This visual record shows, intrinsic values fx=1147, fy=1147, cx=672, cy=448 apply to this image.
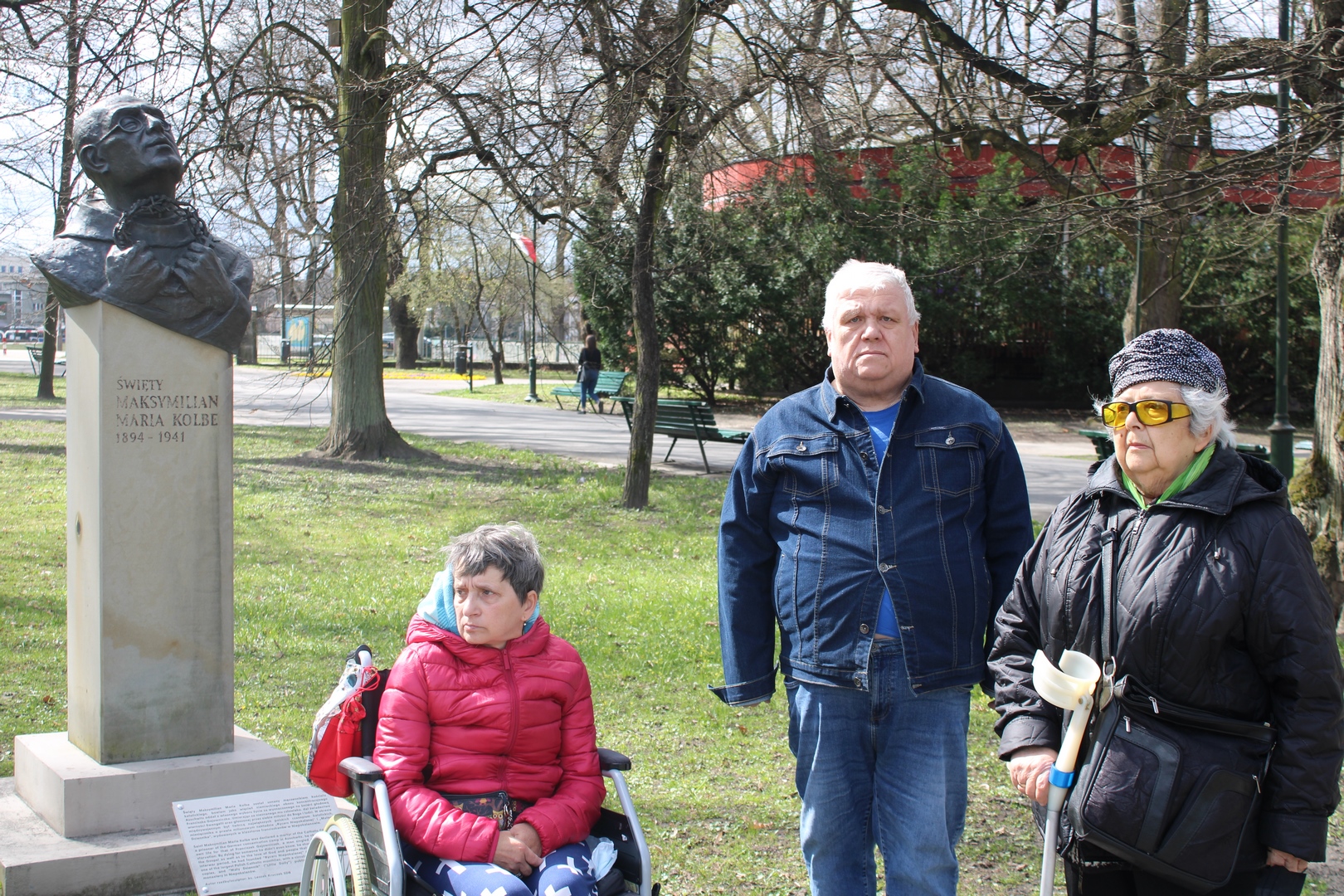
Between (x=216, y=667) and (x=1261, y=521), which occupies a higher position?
(x=1261, y=521)

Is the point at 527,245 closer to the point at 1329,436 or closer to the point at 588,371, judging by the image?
the point at 1329,436

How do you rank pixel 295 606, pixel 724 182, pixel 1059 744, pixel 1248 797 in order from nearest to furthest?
pixel 1248 797
pixel 1059 744
pixel 295 606
pixel 724 182

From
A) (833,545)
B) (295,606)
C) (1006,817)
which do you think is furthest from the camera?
(295,606)

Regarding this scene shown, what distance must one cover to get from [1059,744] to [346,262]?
30.3ft

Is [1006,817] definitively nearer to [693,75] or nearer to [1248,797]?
[1248,797]

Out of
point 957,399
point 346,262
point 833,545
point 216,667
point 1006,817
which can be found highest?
point 346,262

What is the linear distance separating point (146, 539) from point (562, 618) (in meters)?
3.70

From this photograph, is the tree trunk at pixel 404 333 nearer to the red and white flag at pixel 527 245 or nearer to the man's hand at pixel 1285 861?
the red and white flag at pixel 527 245

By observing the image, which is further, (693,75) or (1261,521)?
(693,75)

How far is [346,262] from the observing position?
1072 cm

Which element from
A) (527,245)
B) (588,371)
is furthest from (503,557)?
(588,371)

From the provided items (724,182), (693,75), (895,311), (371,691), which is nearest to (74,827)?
(371,691)

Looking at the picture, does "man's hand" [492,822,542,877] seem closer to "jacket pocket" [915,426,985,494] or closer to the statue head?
"jacket pocket" [915,426,985,494]

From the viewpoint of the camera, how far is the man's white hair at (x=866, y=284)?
2994mm
